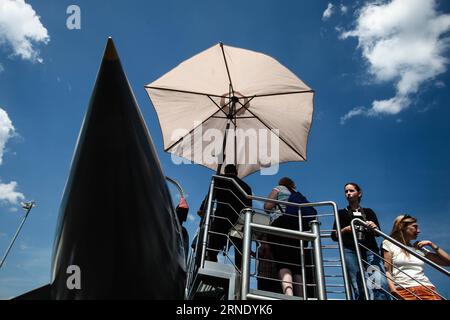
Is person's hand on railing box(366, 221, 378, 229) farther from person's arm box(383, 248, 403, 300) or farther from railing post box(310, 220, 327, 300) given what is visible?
railing post box(310, 220, 327, 300)

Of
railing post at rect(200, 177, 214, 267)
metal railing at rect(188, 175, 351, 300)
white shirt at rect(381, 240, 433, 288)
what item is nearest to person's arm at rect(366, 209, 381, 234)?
white shirt at rect(381, 240, 433, 288)

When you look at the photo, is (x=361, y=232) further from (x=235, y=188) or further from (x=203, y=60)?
(x=203, y=60)

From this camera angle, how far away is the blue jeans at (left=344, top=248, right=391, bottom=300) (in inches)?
144

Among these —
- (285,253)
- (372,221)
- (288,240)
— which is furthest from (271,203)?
(372,221)

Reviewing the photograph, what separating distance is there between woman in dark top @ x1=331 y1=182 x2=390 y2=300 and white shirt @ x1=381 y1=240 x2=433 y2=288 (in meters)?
0.21

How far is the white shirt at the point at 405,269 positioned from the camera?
3.78 metres

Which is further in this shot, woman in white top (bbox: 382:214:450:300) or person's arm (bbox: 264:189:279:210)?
person's arm (bbox: 264:189:279:210)

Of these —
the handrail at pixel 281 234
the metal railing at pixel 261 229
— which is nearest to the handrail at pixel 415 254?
the metal railing at pixel 261 229

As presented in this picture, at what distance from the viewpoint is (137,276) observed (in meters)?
1.32

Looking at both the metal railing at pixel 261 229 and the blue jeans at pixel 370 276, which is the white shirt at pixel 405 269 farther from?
the metal railing at pixel 261 229

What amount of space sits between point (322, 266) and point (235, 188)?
1.58 metres
